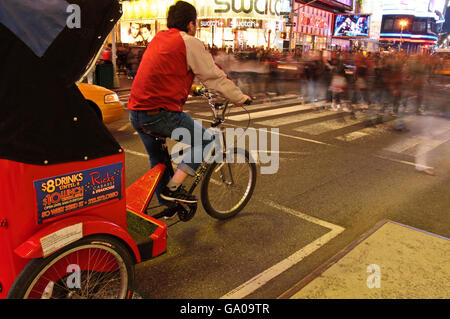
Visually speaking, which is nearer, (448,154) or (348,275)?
(348,275)

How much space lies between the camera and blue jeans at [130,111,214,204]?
353 cm

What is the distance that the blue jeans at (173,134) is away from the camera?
353 centimetres

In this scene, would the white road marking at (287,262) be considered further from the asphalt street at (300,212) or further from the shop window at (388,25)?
the shop window at (388,25)

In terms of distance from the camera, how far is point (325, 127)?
32.7ft

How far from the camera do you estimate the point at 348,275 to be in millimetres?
3311

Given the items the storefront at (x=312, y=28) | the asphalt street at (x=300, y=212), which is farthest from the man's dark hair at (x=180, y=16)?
the storefront at (x=312, y=28)

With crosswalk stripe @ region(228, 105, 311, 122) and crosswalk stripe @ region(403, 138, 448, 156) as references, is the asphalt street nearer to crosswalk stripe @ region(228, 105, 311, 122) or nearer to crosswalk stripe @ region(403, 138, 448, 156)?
crosswalk stripe @ region(403, 138, 448, 156)

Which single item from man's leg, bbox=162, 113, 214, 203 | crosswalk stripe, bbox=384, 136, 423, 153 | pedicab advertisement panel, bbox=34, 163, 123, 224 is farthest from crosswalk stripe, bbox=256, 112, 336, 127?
pedicab advertisement panel, bbox=34, 163, 123, 224

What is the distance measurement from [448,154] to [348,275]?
599 cm

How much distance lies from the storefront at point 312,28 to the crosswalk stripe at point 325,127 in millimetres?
43585

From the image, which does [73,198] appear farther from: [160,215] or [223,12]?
[223,12]
